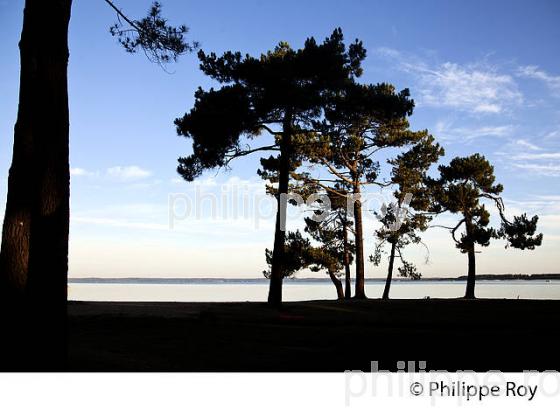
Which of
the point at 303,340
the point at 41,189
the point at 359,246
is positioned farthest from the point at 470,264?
the point at 41,189

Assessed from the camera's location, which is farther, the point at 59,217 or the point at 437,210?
the point at 437,210

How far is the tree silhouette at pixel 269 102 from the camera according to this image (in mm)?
19703

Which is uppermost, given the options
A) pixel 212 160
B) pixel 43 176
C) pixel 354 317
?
pixel 212 160

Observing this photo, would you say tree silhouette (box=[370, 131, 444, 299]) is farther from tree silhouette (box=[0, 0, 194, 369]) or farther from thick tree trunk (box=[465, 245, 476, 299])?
tree silhouette (box=[0, 0, 194, 369])

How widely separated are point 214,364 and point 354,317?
8739mm

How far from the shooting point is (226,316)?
15109 millimetres

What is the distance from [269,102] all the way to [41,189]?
43.8 ft

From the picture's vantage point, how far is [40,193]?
7.32 meters

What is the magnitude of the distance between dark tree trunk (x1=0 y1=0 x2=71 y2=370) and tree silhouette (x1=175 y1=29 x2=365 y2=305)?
40.9 ft

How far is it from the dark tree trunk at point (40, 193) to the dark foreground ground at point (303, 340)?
78 cm

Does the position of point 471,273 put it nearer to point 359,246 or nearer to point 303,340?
point 359,246

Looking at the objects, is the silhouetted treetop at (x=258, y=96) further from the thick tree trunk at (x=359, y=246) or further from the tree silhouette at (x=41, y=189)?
the tree silhouette at (x=41, y=189)
